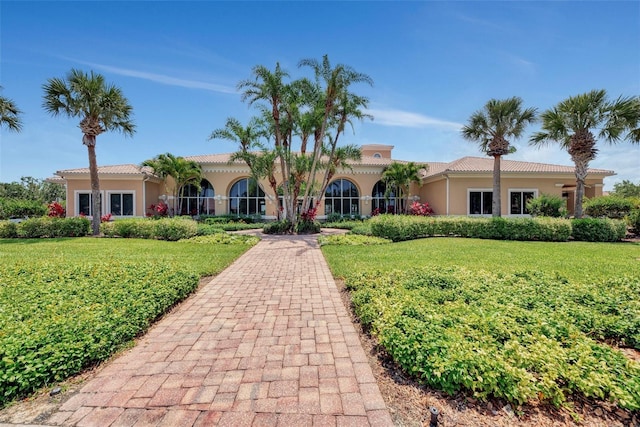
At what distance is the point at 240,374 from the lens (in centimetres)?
312

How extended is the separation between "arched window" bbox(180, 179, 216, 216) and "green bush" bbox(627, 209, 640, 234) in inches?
1137

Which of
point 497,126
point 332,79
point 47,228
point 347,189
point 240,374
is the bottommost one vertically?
point 240,374

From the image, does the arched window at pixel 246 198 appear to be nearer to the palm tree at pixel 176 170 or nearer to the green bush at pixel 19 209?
the palm tree at pixel 176 170

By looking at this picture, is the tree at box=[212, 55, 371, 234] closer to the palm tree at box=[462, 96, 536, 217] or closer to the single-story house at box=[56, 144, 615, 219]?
the single-story house at box=[56, 144, 615, 219]

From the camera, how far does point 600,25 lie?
9.11 metres

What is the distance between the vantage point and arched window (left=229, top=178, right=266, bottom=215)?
2553cm

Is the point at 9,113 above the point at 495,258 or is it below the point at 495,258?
above

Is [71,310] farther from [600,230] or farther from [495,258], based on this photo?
[600,230]

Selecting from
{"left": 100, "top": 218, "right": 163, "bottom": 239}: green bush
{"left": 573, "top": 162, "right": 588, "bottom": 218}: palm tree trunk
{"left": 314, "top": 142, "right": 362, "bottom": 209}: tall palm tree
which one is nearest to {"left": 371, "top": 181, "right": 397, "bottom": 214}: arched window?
{"left": 314, "top": 142, "right": 362, "bottom": 209}: tall palm tree

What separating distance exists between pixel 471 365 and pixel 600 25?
41.4 feet

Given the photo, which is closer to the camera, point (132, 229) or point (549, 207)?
point (132, 229)

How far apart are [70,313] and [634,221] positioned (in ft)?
79.5

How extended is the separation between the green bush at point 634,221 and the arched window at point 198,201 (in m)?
28.9

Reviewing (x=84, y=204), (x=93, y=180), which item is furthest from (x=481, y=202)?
(x=84, y=204)
